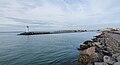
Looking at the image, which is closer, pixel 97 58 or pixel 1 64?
pixel 97 58

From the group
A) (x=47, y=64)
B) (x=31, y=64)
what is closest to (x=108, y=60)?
(x=47, y=64)

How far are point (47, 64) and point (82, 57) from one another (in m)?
4.24

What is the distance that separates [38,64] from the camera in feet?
49.3

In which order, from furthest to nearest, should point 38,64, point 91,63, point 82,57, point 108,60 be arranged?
point 38,64, point 82,57, point 91,63, point 108,60

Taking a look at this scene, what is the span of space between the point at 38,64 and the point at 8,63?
3.60 metres

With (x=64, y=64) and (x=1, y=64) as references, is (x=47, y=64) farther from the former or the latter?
(x=1, y=64)

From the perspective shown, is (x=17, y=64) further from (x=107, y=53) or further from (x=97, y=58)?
(x=107, y=53)

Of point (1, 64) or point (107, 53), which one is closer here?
point (107, 53)

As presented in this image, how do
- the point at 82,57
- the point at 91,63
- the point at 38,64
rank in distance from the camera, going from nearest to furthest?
the point at 91,63
the point at 82,57
the point at 38,64

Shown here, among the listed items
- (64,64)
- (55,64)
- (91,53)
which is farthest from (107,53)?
(55,64)

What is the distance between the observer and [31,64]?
15133mm

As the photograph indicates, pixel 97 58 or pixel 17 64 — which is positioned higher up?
pixel 97 58

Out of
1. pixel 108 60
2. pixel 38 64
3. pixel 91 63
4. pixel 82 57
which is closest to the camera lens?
pixel 108 60

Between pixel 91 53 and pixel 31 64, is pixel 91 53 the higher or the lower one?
the higher one
